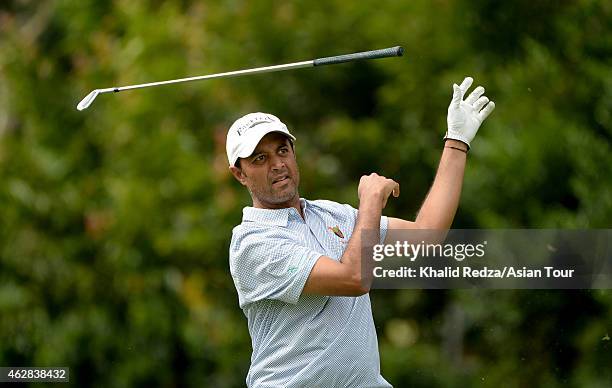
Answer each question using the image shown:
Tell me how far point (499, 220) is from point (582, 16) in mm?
1335

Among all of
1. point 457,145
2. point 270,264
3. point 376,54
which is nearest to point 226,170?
point 457,145

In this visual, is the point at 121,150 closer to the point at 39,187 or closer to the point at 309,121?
the point at 39,187

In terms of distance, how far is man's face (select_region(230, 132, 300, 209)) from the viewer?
3.91m

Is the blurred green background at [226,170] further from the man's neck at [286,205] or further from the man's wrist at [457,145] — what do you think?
the man's neck at [286,205]

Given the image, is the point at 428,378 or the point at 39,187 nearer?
the point at 428,378

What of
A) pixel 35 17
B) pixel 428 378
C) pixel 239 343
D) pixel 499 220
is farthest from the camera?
pixel 35 17

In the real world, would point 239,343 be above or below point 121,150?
below

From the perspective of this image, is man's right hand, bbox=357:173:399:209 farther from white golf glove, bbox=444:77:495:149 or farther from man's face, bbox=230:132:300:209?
white golf glove, bbox=444:77:495:149

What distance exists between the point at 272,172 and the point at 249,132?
141mm

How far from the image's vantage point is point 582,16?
7.64 m

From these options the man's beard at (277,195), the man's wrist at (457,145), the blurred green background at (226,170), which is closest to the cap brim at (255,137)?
the man's beard at (277,195)

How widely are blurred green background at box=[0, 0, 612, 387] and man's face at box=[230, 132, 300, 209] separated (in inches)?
150

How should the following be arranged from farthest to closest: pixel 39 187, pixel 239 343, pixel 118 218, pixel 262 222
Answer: pixel 39 187, pixel 118 218, pixel 239 343, pixel 262 222

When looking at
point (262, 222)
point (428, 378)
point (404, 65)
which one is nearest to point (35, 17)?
point (404, 65)
